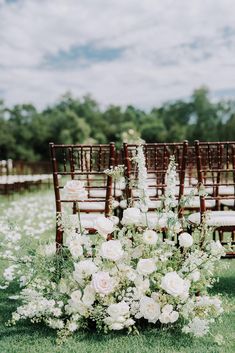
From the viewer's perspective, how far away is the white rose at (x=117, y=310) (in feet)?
11.8

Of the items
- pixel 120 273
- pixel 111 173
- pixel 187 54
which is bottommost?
pixel 120 273

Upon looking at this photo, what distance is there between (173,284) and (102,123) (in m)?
48.0

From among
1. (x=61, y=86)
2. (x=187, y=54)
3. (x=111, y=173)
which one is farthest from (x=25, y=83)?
(x=111, y=173)

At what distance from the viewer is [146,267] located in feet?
12.0

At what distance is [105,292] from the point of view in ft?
11.7

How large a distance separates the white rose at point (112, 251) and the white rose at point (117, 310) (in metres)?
0.28

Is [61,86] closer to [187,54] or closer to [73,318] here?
[187,54]

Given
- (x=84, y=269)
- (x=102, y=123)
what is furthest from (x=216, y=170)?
(x=102, y=123)

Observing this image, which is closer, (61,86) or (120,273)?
(120,273)

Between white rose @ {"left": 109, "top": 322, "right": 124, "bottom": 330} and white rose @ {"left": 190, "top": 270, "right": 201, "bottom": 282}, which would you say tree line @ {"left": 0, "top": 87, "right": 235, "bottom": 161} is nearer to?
white rose @ {"left": 190, "top": 270, "right": 201, "bottom": 282}

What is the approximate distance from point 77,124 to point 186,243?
40.6 metres

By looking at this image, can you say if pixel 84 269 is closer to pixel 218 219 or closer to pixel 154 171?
pixel 218 219

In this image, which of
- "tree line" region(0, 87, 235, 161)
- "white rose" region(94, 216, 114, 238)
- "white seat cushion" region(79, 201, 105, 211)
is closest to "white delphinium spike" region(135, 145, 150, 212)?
"white rose" region(94, 216, 114, 238)

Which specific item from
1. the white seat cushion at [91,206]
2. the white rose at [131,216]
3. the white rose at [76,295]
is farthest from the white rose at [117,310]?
the white seat cushion at [91,206]
